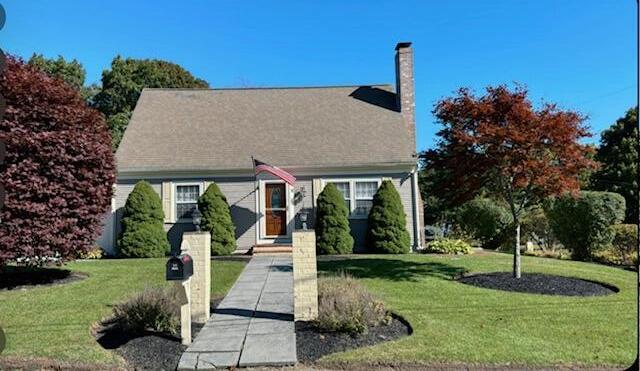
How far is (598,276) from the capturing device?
11.0 m

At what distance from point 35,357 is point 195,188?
11986 millimetres

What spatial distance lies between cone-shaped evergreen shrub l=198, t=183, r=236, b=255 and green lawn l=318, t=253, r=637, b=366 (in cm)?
634

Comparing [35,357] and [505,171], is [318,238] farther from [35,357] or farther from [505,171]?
[35,357]

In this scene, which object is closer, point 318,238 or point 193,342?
point 193,342

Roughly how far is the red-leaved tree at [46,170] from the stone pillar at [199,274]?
3.69 m

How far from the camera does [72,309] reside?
7590 mm

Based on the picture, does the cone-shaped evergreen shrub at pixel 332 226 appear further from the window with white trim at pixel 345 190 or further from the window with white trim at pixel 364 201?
the window with white trim at pixel 364 201

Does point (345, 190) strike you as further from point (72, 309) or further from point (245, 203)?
point (72, 309)

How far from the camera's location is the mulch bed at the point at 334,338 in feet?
19.0

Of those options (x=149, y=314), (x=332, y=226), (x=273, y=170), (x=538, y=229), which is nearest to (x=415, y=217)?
(x=332, y=226)

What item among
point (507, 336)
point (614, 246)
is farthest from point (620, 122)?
point (507, 336)

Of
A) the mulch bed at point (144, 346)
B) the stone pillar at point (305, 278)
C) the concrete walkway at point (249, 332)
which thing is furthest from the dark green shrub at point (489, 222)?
the mulch bed at point (144, 346)

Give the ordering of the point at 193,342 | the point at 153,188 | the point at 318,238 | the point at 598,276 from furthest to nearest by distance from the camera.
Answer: the point at 153,188, the point at 318,238, the point at 598,276, the point at 193,342

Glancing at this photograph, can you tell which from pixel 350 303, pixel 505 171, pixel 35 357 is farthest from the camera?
pixel 505 171
